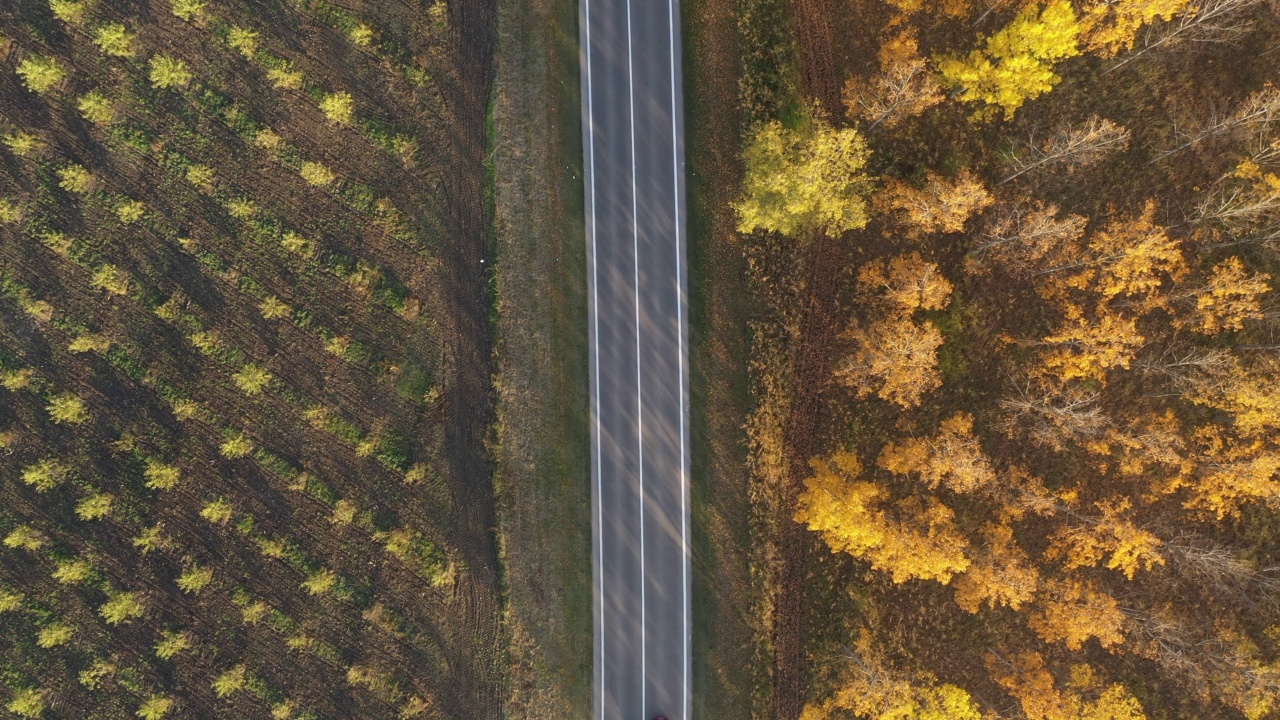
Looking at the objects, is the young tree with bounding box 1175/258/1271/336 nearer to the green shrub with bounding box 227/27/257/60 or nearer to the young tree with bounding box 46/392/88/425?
the green shrub with bounding box 227/27/257/60

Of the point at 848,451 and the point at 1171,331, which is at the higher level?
the point at 1171,331

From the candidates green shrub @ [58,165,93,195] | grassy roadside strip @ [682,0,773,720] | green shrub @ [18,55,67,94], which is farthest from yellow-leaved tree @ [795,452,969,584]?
green shrub @ [18,55,67,94]

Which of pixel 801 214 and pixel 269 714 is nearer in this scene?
pixel 801 214

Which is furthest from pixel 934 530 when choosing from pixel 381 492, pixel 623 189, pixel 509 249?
pixel 381 492

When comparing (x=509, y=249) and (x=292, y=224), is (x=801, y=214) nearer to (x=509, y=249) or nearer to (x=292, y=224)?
(x=509, y=249)

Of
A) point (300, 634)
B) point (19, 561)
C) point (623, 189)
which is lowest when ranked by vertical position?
point (300, 634)

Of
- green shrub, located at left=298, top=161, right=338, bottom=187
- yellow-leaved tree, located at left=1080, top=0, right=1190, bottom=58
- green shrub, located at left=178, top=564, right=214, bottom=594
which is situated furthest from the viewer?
green shrub, located at left=178, top=564, right=214, bottom=594
